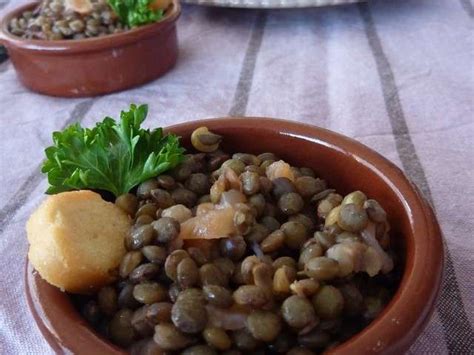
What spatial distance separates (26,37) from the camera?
1.07 meters

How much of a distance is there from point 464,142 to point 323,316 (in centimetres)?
50

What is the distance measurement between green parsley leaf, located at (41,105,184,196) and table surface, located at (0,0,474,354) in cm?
15

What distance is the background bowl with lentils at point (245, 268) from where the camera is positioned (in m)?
0.45

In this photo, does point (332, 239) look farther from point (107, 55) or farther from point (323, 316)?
point (107, 55)

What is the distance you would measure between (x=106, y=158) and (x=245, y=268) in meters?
0.20

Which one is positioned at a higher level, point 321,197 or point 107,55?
point 321,197

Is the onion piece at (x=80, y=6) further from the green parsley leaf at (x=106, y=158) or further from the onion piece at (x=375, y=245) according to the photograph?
the onion piece at (x=375, y=245)

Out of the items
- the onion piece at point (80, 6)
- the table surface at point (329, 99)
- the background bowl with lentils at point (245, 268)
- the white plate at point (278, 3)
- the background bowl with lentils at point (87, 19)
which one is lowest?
the table surface at point (329, 99)

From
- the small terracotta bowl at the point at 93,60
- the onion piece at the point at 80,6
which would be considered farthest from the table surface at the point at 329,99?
the onion piece at the point at 80,6

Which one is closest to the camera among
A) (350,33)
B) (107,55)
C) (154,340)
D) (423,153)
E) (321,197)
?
(154,340)

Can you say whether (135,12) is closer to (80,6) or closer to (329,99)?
(80,6)

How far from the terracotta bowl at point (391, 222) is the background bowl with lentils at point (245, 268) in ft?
0.08

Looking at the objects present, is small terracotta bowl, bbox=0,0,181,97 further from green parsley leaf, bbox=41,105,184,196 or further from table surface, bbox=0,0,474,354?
green parsley leaf, bbox=41,105,184,196

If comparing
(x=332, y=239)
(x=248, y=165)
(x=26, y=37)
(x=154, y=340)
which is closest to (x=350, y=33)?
(x=26, y=37)
